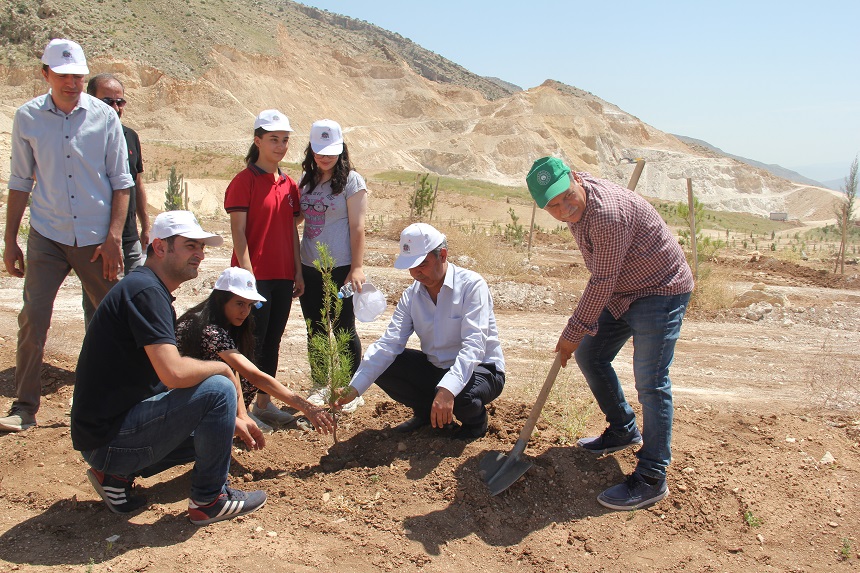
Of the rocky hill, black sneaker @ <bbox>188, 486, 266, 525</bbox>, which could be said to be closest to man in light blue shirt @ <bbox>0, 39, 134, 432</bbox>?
black sneaker @ <bbox>188, 486, 266, 525</bbox>

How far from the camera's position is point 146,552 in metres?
2.96

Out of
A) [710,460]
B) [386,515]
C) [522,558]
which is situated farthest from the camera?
[710,460]

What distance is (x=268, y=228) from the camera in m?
4.13

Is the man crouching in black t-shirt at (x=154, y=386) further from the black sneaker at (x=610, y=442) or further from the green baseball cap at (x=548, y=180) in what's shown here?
the black sneaker at (x=610, y=442)

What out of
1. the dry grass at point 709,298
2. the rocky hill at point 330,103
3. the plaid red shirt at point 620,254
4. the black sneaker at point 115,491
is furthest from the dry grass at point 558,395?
the rocky hill at point 330,103

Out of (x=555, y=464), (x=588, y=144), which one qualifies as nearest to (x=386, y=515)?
(x=555, y=464)

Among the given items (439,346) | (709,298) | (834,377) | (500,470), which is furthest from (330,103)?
(500,470)

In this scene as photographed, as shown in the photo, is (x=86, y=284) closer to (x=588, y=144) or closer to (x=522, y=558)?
(x=522, y=558)

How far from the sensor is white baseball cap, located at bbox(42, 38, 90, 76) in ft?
12.2

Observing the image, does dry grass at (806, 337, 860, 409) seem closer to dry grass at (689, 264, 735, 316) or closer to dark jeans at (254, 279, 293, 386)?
dry grass at (689, 264, 735, 316)

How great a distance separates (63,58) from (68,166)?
1.89 feet

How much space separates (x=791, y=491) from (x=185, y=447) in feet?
10.0

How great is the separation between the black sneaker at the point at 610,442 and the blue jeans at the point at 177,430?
6.43 ft

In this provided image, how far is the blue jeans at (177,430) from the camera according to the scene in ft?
9.75
